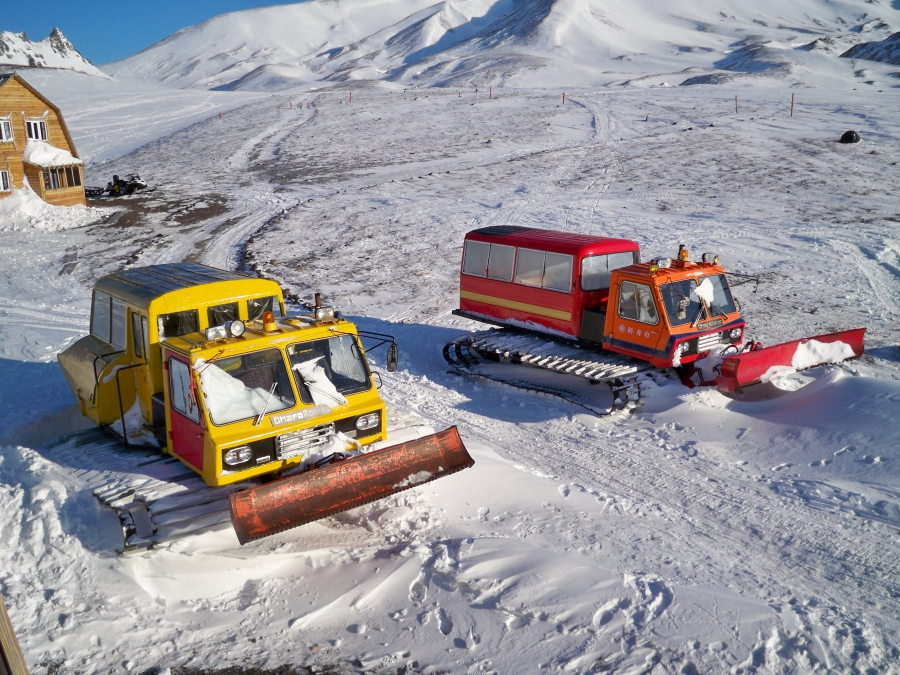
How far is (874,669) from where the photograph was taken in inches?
217

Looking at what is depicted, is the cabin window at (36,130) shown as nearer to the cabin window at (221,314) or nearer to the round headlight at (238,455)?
the cabin window at (221,314)

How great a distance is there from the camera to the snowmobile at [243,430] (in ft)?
23.0

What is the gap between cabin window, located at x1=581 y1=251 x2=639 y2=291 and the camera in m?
12.6

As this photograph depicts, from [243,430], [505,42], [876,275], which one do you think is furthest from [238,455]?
[505,42]

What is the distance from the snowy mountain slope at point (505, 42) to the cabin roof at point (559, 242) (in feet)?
190

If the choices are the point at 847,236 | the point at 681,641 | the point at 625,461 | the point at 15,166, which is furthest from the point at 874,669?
the point at 15,166

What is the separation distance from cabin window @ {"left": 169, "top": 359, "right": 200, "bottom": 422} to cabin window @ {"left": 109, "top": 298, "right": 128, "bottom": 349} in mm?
1793

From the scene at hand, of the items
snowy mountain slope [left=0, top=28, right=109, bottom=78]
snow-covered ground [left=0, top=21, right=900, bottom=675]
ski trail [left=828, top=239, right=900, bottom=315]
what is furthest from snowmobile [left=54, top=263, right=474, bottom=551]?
snowy mountain slope [left=0, top=28, right=109, bottom=78]

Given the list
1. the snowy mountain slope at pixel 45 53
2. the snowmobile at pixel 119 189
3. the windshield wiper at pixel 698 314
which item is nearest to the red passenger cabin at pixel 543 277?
the windshield wiper at pixel 698 314

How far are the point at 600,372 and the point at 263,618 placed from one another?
262 inches

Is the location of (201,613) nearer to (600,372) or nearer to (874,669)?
(874,669)

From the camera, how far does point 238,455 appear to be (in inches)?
285

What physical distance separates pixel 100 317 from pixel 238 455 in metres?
4.23

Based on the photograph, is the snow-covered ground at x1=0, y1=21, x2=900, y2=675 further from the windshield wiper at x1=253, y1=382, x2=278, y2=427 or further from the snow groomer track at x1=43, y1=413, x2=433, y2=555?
the windshield wiper at x1=253, y1=382, x2=278, y2=427
